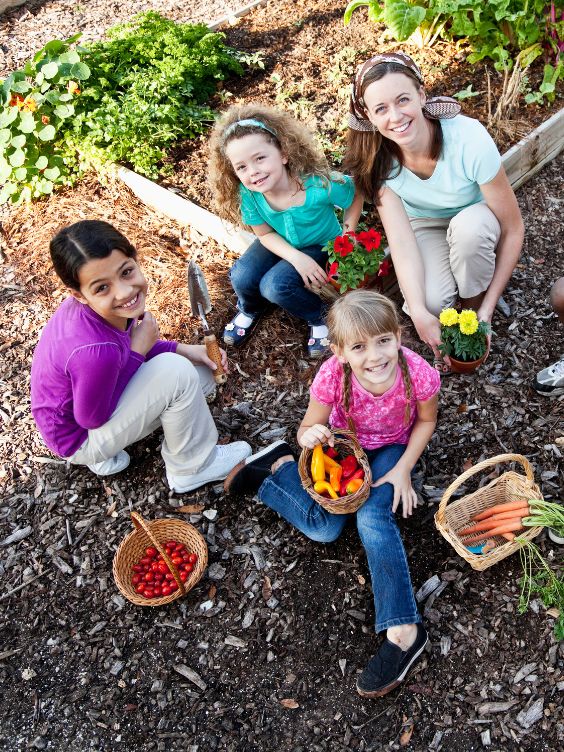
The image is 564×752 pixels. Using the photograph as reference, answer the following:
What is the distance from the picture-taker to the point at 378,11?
460 cm

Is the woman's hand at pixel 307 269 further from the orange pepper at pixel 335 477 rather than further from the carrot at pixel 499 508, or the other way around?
the carrot at pixel 499 508

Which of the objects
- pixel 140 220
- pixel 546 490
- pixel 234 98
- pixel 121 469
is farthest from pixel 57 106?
pixel 546 490

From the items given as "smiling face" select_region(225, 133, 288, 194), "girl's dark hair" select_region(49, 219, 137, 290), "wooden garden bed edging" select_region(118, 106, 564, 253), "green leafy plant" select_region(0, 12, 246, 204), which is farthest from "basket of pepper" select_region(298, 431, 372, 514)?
"green leafy plant" select_region(0, 12, 246, 204)

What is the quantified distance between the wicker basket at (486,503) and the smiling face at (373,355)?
1.61 feet

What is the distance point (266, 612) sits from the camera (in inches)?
103

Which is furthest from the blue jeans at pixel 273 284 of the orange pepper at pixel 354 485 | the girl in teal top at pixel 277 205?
the orange pepper at pixel 354 485

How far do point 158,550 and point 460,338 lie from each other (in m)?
1.73

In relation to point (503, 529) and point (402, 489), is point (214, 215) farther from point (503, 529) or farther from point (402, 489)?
point (503, 529)

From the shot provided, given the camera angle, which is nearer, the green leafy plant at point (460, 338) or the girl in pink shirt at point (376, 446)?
the girl in pink shirt at point (376, 446)

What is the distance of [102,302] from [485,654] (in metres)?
2.00

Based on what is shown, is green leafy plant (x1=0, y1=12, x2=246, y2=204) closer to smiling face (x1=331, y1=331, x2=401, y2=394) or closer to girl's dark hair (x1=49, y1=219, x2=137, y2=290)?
girl's dark hair (x1=49, y1=219, x2=137, y2=290)

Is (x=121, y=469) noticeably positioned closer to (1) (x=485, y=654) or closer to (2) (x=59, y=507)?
(2) (x=59, y=507)

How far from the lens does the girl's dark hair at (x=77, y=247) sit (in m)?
2.31

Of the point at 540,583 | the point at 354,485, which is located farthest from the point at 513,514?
the point at 354,485
